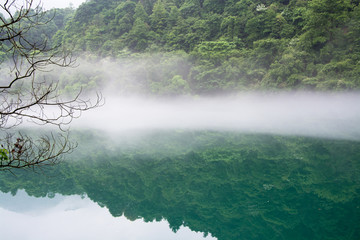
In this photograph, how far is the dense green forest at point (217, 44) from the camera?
2027cm

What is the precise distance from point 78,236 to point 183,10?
33.6 m

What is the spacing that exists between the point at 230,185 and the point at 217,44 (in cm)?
2262

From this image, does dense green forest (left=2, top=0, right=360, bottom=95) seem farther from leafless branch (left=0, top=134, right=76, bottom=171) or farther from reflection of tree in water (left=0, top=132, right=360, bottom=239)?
leafless branch (left=0, top=134, right=76, bottom=171)

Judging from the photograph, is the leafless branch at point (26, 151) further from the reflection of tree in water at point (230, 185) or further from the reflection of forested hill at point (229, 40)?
the reflection of forested hill at point (229, 40)

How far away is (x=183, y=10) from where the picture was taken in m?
34.3

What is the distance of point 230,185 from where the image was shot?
22.5 ft

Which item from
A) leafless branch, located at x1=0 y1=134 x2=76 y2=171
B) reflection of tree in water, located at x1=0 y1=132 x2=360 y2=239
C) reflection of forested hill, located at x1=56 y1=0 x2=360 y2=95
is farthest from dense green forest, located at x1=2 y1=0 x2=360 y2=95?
leafless branch, located at x1=0 y1=134 x2=76 y2=171

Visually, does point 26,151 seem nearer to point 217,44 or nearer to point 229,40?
point 217,44

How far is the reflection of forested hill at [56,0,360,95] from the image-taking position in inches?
795

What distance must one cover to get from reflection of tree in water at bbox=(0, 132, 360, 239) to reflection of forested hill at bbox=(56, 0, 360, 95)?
1153 cm

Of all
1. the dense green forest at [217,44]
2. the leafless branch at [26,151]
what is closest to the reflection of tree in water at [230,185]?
the leafless branch at [26,151]

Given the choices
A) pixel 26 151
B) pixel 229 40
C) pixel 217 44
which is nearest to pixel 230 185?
pixel 26 151

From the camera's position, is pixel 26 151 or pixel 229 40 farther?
pixel 229 40

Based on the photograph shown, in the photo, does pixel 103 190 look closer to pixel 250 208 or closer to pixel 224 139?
pixel 250 208
